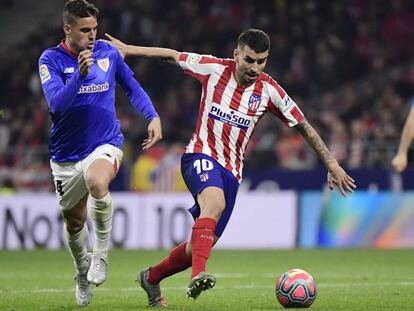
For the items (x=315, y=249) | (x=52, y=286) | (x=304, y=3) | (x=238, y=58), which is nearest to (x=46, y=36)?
(x=304, y=3)

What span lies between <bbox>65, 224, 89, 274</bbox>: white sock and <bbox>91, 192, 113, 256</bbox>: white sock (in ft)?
1.36

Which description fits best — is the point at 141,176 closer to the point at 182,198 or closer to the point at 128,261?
the point at 182,198

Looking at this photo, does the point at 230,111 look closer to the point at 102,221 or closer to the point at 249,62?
the point at 249,62

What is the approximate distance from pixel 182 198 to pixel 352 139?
132 inches

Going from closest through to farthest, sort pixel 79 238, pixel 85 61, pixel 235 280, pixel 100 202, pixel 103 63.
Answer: pixel 85 61
pixel 100 202
pixel 103 63
pixel 79 238
pixel 235 280

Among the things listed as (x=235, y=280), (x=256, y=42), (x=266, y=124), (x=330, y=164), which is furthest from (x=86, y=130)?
(x=266, y=124)

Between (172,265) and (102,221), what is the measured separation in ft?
2.07

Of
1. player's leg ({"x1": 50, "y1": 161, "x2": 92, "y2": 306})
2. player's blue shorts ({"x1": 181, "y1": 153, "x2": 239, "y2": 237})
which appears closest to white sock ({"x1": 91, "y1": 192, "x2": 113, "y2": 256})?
player's leg ({"x1": 50, "y1": 161, "x2": 92, "y2": 306})

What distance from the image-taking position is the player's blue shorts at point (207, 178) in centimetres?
773

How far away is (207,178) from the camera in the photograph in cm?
773

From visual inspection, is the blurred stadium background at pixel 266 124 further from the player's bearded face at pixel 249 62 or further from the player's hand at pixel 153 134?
the player's hand at pixel 153 134

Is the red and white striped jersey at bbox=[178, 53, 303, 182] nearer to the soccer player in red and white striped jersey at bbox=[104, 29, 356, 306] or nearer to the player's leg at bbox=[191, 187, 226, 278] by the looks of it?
the soccer player in red and white striped jersey at bbox=[104, 29, 356, 306]

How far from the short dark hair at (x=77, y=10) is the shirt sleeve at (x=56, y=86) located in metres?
0.33

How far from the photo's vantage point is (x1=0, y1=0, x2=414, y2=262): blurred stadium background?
17.1 m
